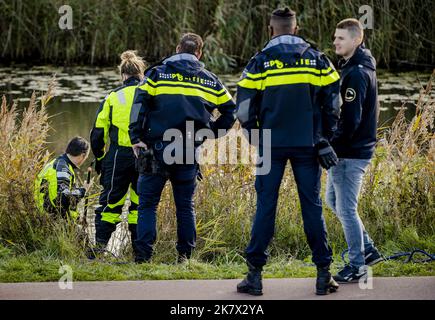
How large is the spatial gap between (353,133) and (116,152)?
240cm

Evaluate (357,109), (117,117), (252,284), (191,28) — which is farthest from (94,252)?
A: (191,28)

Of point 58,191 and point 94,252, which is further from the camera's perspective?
point 58,191

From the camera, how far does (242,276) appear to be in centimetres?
579

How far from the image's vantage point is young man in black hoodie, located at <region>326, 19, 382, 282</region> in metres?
5.34

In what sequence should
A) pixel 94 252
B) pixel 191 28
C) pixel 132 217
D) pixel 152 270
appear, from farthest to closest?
pixel 191 28
pixel 132 217
pixel 94 252
pixel 152 270

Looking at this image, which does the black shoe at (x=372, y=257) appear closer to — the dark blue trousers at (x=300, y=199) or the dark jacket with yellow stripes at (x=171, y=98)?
the dark blue trousers at (x=300, y=199)

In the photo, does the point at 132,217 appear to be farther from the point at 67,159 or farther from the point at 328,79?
the point at 328,79

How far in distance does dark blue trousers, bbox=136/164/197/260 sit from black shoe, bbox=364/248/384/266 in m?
1.37

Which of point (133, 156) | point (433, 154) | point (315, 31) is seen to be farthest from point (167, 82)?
point (315, 31)

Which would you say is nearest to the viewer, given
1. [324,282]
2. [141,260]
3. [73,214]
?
[324,282]

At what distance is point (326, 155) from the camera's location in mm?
5152

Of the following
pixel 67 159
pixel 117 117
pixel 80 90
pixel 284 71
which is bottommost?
pixel 67 159

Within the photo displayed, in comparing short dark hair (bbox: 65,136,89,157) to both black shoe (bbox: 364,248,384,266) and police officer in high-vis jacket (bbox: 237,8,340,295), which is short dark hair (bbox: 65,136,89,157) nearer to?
police officer in high-vis jacket (bbox: 237,8,340,295)
